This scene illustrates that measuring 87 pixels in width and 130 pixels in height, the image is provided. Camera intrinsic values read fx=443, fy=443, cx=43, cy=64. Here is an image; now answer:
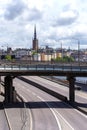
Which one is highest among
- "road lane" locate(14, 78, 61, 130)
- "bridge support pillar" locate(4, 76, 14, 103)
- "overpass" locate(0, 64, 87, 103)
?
"overpass" locate(0, 64, 87, 103)

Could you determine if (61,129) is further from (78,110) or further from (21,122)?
(78,110)

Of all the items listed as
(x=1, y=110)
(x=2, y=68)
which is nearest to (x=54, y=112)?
(x=1, y=110)

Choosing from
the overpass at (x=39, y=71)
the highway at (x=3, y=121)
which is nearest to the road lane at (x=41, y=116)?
the highway at (x=3, y=121)

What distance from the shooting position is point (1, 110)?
71938 millimetres

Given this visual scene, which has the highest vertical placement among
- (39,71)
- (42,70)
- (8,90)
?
(42,70)

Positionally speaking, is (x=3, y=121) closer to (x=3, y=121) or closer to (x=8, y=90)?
(x=3, y=121)

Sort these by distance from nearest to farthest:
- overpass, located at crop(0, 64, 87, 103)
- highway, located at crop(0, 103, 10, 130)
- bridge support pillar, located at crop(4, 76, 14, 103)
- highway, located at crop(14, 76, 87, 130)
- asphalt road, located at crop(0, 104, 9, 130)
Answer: asphalt road, located at crop(0, 104, 9, 130), highway, located at crop(0, 103, 10, 130), highway, located at crop(14, 76, 87, 130), overpass, located at crop(0, 64, 87, 103), bridge support pillar, located at crop(4, 76, 14, 103)

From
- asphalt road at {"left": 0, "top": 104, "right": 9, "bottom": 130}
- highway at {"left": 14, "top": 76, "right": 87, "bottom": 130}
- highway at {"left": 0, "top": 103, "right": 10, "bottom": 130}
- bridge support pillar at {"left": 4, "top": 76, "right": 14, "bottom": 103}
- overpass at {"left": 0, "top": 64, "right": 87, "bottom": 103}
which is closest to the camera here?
asphalt road at {"left": 0, "top": 104, "right": 9, "bottom": 130}

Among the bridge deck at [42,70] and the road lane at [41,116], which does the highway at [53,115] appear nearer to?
the road lane at [41,116]

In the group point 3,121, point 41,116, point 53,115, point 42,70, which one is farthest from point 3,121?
point 42,70

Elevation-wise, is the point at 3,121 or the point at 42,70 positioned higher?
the point at 42,70

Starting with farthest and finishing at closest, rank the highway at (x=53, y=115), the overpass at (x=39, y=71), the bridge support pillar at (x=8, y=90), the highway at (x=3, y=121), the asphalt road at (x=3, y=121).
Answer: the bridge support pillar at (x=8, y=90), the overpass at (x=39, y=71), the highway at (x=53, y=115), the highway at (x=3, y=121), the asphalt road at (x=3, y=121)

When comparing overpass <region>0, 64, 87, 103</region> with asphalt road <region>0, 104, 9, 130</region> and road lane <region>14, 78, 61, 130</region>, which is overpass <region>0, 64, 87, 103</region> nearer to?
road lane <region>14, 78, 61, 130</region>

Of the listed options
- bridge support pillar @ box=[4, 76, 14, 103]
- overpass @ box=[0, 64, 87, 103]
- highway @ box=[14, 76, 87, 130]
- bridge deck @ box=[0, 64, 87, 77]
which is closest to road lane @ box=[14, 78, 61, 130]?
highway @ box=[14, 76, 87, 130]
